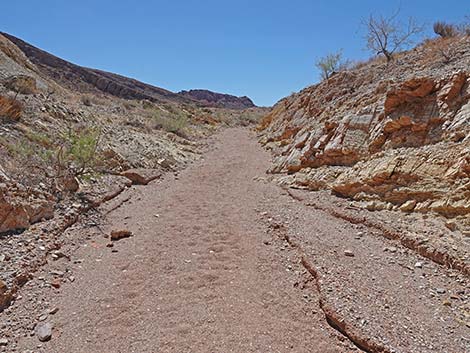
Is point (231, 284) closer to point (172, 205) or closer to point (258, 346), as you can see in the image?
point (258, 346)

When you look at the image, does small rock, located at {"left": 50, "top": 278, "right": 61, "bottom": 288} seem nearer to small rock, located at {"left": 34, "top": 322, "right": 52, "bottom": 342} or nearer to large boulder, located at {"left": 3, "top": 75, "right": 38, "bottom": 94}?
small rock, located at {"left": 34, "top": 322, "right": 52, "bottom": 342}

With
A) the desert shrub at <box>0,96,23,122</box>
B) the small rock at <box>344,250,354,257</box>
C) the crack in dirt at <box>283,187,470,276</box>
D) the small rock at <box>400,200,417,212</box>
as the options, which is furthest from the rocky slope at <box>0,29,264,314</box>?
the small rock at <box>400,200,417,212</box>

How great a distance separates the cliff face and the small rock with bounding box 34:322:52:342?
17.6 ft

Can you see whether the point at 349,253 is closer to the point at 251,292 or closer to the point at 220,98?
the point at 251,292

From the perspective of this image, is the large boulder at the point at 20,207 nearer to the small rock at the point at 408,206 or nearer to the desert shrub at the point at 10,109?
the desert shrub at the point at 10,109

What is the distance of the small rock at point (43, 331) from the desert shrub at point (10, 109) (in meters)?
5.71

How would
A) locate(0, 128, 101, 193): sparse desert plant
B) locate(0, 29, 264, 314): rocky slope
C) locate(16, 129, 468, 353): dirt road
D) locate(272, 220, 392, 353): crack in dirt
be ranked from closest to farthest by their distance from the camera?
locate(272, 220, 392, 353): crack in dirt
locate(16, 129, 468, 353): dirt road
locate(0, 29, 264, 314): rocky slope
locate(0, 128, 101, 193): sparse desert plant

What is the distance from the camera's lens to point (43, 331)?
10.6 feet

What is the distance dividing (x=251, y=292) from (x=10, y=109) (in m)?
6.95

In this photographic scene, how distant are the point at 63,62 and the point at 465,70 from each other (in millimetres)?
54881

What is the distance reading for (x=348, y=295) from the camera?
3.66 metres

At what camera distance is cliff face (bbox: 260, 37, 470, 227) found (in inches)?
211

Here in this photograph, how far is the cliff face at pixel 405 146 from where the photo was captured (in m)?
5.36

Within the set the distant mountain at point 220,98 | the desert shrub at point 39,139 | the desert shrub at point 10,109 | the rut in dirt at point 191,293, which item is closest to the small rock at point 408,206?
the rut in dirt at point 191,293
